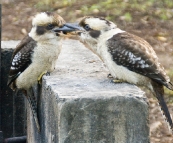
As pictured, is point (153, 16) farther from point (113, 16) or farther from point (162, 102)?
point (162, 102)

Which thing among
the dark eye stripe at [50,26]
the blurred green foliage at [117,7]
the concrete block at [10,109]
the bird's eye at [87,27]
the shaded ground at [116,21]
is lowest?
the shaded ground at [116,21]

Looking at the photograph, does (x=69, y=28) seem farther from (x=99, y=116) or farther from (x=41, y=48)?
(x=99, y=116)

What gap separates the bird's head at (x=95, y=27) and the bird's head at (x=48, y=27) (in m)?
0.18

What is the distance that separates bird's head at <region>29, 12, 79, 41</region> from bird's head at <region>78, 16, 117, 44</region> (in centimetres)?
18

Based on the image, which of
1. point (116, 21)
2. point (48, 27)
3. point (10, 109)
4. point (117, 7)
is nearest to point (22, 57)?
point (48, 27)

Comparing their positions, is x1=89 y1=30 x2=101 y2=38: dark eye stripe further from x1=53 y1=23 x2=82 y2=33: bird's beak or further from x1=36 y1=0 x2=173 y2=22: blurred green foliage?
x1=36 y1=0 x2=173 y2=22: blurred green foliage

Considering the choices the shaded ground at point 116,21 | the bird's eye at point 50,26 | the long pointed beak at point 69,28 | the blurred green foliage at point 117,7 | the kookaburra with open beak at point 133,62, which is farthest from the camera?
the blurred green foliage at point 117,7

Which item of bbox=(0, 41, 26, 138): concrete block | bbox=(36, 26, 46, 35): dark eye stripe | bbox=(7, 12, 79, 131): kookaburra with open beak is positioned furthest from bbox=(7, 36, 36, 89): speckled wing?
bbox=(0, 41, 26, 138): concrete block

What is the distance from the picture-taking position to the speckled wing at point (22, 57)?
5.68m

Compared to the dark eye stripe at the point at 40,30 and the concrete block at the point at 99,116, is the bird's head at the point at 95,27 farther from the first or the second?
the concrete block at the point at 99,116

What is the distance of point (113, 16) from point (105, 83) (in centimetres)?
745

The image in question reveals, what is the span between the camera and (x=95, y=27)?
5.41 m

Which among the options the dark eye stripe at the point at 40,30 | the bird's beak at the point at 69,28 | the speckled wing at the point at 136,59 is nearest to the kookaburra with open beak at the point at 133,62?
the speckled wing at the point at 136,59

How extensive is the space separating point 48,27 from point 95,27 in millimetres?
479
